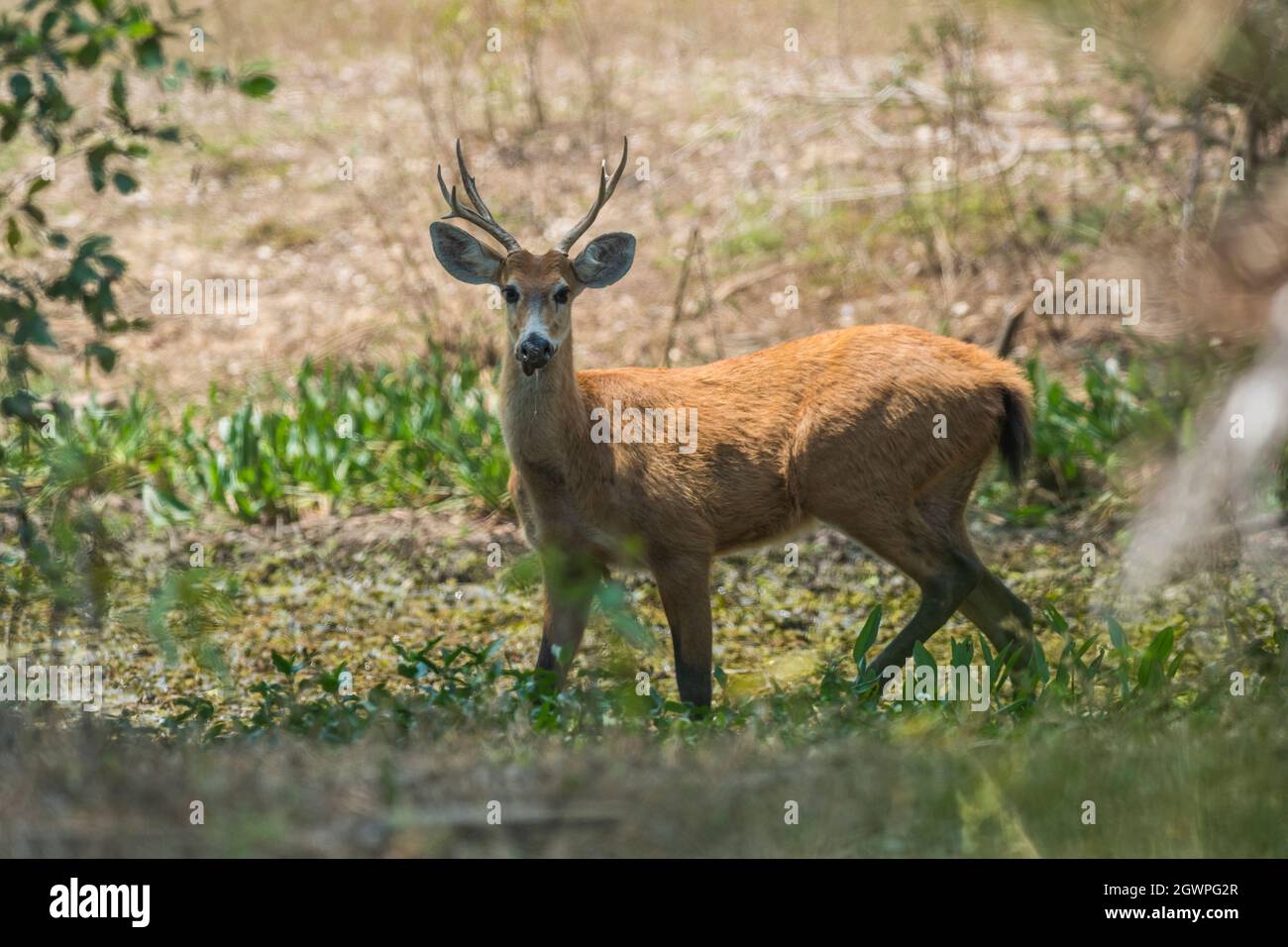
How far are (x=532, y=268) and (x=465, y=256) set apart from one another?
1.63ft

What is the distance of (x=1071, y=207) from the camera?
1213cm

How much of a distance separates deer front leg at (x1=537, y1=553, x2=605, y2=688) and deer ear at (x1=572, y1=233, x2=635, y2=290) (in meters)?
1.27

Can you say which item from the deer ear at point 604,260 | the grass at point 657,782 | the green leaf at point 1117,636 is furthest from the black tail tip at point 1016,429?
the deer ear at point 604,260

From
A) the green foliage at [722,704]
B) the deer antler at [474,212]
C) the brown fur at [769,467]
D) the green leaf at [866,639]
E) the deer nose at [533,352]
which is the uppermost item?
the deer antler at [474,212]

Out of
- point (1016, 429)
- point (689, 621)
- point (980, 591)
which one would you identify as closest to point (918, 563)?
point (980, 591)

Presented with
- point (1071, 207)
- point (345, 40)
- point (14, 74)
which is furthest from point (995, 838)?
point (345, 40)

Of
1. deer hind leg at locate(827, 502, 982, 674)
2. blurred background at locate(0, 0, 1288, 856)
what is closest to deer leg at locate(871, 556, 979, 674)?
deer hind leg at locate(827, 502, 982, 674)

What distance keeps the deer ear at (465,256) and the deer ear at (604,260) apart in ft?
1.18

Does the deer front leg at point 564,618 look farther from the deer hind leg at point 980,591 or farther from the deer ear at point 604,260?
the deer hind leg at point 980,591

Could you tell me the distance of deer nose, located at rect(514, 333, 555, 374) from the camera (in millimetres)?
6371

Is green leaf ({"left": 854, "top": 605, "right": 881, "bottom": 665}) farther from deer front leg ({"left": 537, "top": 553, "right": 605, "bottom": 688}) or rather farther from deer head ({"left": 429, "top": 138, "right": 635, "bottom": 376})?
deer head ({"left": 429, "top": 138, "right": 635, "bottom": 376})

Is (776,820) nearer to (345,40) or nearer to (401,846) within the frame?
(401,846)

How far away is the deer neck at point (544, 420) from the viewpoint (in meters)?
6.71

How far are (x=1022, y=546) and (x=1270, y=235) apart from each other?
5.80 metres
